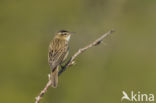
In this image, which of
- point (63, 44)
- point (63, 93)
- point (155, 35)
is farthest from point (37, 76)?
point (155, 35)

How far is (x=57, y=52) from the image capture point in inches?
356

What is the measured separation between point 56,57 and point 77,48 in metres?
5.82

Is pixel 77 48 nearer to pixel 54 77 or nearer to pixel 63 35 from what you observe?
pixel 63 35

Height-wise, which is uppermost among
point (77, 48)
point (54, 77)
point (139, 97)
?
point (54, 77)

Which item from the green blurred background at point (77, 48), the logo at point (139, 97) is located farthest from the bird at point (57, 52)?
the green blurred background at point (77, 48)

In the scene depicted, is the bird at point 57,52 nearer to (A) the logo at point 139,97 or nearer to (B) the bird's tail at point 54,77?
(B) the bird's tail at point 54,77

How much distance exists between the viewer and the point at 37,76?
45.2 feet

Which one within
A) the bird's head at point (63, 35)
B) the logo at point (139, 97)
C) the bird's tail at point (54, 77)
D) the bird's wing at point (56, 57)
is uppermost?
the bird's head at point (63, 35)

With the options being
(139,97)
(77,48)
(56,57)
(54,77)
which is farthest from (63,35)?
(77,48)

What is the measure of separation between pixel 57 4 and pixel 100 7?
4.62ft

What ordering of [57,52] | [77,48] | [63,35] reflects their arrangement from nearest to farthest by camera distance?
[57,52]
[63,35]
[77,48]

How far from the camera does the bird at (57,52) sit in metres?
8.68

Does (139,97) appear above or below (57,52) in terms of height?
→ below

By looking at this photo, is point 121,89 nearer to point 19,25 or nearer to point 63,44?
point 19,25
